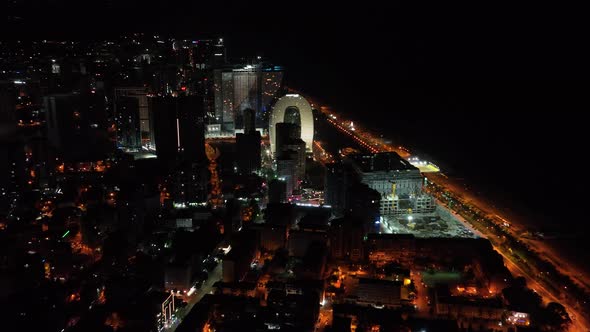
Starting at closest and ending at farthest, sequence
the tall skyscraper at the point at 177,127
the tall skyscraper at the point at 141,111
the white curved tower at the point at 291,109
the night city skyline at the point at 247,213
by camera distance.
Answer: the night city skyline at the point at 247,213 < the tall skyscraper at the point at 177,127 < the white curved tower at the point at 291,109 < the tall skyscraper at the point at 141,111

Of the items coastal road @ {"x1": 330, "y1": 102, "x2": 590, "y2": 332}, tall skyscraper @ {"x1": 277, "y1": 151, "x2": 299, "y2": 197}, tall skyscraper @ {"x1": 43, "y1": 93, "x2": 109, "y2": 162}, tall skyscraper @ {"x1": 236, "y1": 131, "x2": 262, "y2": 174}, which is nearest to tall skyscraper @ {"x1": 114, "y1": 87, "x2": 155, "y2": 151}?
tall skyscraper @ {"x1": 43, "y1": 93, "x2": 109, "y2": 162}

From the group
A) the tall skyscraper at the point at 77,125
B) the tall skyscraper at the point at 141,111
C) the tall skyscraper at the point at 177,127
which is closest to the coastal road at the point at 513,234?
the tall skyscraper at the point at 177,127

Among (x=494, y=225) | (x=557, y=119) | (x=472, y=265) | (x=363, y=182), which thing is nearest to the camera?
(x=472, y=265)

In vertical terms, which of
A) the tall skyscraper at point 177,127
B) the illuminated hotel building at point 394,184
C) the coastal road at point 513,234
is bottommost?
the coastal road at point 513,234

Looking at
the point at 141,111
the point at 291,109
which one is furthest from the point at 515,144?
the point at 141,111

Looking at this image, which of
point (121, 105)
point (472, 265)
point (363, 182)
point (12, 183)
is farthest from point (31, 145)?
point (472, 265)

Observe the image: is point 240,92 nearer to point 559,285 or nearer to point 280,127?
point 280,127

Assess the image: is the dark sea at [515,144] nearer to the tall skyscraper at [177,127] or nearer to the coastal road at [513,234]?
the coastal road at [513,234]

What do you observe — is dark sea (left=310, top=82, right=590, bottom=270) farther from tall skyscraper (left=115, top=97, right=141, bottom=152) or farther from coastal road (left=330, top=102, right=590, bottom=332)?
tall skyscraper (left=115, top=97, right=141, bottom=152)

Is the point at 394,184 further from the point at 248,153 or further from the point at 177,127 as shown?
the point at 177,127
